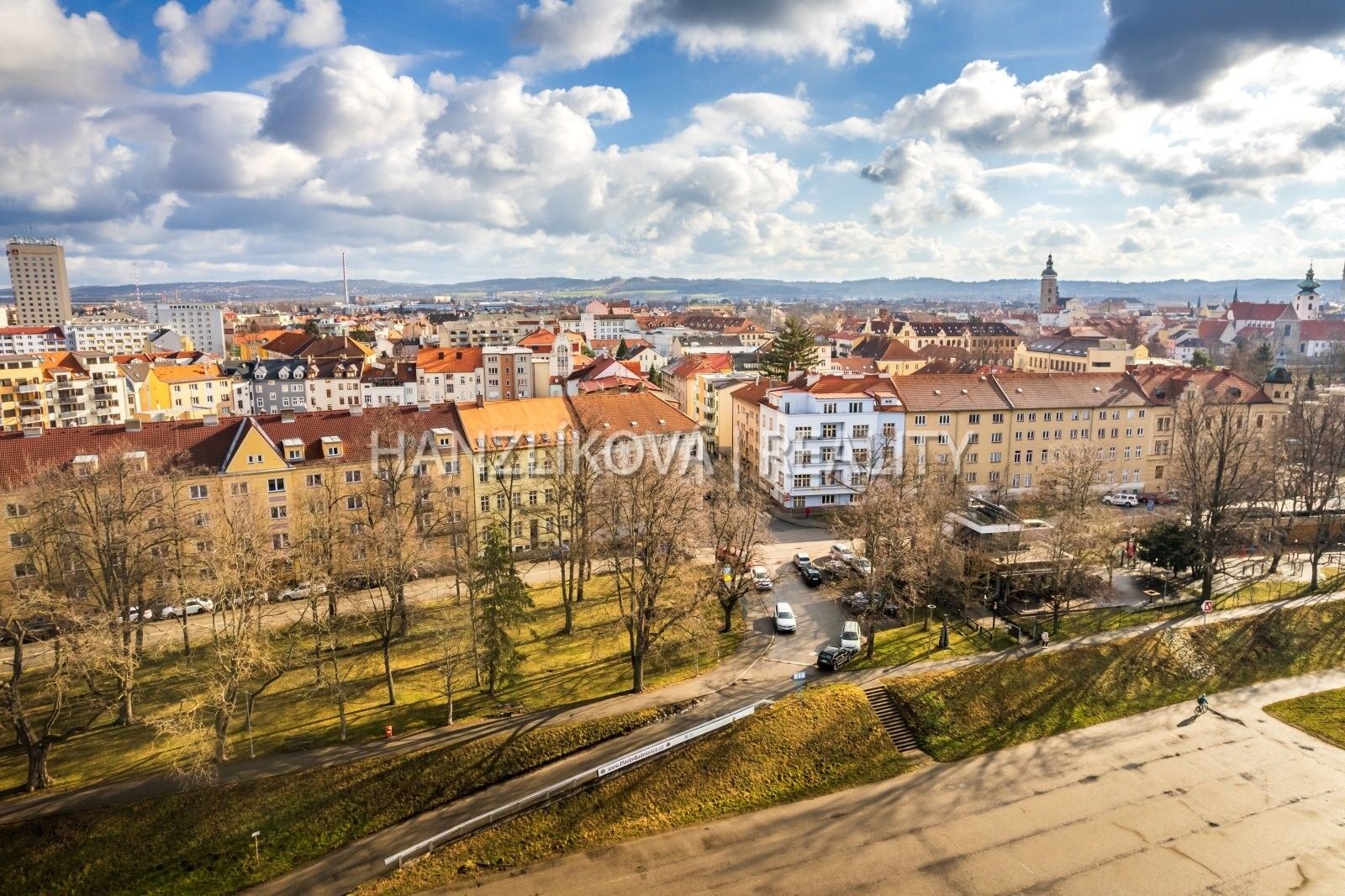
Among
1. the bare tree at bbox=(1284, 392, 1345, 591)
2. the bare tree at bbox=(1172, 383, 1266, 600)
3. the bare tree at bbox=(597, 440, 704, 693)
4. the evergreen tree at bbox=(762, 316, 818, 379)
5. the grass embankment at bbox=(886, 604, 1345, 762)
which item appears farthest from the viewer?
the evergreen tree at bbox=(762, 316, 818, 379)

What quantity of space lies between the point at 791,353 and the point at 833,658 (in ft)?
188

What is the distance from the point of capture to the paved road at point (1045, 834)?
27.8 m

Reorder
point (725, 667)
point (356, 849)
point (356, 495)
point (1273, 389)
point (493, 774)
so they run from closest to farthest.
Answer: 1. point (356, 849)
2. point (493, 774)
3. point (725, 667)
4. point (356, 495)
5. point (1273, 389)

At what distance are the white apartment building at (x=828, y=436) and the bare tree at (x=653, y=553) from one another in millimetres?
23282

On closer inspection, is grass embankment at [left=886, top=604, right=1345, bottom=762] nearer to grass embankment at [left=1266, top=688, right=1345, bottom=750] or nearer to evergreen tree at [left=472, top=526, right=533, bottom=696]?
grass embankment at [left=1266, top=688, right=1345, bottom=750]

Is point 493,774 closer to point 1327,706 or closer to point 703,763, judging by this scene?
point 703,763

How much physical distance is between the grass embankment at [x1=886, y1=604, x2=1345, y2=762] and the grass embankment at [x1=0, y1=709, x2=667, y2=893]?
17.4 metres

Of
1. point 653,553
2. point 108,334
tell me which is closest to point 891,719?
point 653,553

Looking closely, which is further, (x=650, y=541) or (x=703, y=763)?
(x=650, y=541)

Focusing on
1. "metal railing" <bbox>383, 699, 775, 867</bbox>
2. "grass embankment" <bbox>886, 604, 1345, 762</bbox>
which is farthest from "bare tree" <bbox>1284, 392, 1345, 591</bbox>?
"metal railing" <bbox>383, 699, 775, 867</bbox>

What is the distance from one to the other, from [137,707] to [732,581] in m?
30.1

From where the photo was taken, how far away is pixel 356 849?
1166 inches

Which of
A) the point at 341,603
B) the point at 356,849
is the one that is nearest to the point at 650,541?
the point at 356,849

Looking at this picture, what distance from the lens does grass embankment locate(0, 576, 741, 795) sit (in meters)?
33.7
